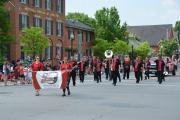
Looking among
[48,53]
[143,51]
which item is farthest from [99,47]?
[143,51]

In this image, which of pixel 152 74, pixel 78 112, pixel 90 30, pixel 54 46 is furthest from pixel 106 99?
pixel 90 30

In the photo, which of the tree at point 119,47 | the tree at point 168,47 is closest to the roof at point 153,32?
the tree at point 168,47

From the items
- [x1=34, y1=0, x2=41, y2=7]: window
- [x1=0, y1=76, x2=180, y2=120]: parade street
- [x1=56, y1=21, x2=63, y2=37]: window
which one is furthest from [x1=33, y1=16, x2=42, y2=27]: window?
[x1=0, y1=76, x2=180, y2=120]: parade street

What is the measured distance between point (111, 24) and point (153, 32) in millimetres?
56188

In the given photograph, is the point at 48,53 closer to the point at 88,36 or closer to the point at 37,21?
the point at 37,21

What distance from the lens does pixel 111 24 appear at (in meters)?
82.8

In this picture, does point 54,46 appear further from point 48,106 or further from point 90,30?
point 48,106

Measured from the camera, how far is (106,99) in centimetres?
1853

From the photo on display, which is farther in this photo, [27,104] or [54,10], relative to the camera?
[54,10]

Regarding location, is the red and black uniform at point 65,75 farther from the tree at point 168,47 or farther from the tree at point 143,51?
the tree at point 168,47

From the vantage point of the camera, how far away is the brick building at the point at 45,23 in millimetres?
50469

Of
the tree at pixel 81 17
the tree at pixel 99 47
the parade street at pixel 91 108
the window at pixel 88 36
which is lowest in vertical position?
the parade street at pixel 91 108

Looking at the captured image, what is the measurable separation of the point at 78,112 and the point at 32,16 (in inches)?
1613

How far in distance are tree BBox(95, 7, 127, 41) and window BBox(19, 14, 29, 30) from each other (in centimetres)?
2905
